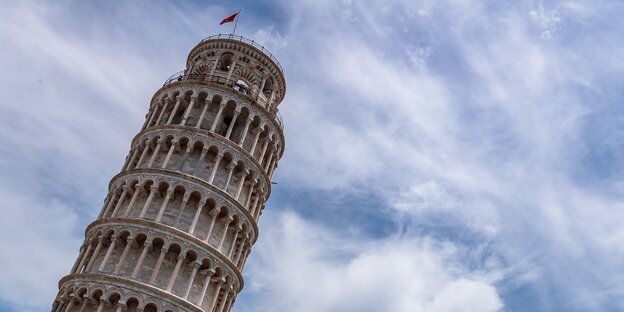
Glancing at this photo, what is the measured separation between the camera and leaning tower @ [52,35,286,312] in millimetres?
29078

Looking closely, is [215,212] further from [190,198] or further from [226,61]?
[226,61]

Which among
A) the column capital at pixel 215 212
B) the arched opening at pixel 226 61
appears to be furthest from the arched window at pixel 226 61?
the column capital at pixel 215 212

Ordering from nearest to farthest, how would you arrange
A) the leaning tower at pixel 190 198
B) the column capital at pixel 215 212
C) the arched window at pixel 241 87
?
the leaning tower at pixel 190 198
the column capital at pixel 215 212
the arched window at pixel 241 87

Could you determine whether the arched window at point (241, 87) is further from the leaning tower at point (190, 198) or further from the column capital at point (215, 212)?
the column capital at point (215, 212)

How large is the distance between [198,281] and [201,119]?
958 cm

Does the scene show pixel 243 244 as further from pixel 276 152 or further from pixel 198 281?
pixel 276 152

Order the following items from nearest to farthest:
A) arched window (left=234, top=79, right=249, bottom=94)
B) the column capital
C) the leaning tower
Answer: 1. the leaning tower
2. the column capital
3. arched window (left=234, top=79, right=249, bottom=94)

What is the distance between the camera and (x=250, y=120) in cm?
3609

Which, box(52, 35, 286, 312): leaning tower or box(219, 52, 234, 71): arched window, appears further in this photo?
box(219, 52, 234, 71): arched window

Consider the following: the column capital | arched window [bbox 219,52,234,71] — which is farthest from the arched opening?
the column capital

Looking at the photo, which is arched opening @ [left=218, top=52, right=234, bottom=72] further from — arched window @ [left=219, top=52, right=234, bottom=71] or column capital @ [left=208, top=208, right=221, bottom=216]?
column capital @ [left=208, top=208, right=221, bottom=216]

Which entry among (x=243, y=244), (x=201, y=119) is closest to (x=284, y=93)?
(x=201, y=119)

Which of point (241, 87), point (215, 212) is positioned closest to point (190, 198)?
point (215, 212)

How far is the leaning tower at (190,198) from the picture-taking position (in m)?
29.1
